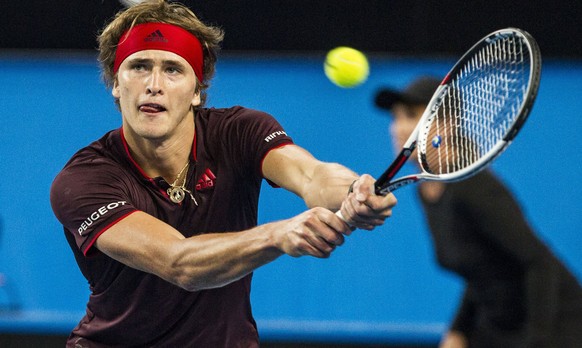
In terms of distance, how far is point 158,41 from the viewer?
3.21 meters

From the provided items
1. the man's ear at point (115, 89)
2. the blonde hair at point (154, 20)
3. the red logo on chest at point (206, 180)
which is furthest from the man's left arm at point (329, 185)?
the man's ear at point (115, 89)

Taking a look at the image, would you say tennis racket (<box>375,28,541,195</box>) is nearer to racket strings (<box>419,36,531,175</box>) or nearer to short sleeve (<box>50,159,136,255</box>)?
racket strings (<box>419,36,531,175</box>)

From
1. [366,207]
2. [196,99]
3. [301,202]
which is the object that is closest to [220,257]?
[366,207]

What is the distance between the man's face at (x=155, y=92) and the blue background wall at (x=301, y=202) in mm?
2139

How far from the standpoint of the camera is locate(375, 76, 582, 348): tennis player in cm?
304

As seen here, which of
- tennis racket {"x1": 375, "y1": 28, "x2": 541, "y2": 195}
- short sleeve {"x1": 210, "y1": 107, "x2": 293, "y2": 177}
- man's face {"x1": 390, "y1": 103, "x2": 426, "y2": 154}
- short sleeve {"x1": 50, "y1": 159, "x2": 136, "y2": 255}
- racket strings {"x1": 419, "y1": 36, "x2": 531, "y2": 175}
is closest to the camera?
tennis racket {"x1": 375, "y1": 28, "x2": 541, "y2": 195}

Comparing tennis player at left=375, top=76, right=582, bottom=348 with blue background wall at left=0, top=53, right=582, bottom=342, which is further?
blue background wall at left=0, top=53, right=582, bottom=342

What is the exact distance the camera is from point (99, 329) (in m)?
3.14

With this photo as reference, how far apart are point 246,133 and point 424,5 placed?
255 centimetres

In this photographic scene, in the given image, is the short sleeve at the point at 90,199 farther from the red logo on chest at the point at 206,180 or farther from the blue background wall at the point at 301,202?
the blue background wall at the point at 301,202

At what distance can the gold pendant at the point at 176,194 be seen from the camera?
310 cm

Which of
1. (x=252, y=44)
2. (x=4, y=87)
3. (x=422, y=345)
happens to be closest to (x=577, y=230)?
(x=422, y=345)

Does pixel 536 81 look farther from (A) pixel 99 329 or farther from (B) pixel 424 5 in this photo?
(B) pixel 424 5

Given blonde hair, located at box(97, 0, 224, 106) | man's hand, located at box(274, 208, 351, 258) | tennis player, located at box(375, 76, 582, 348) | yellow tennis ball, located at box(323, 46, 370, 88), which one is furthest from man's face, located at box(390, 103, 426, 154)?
yellow tennis ball, located at box(323, 46, 370, 88)
